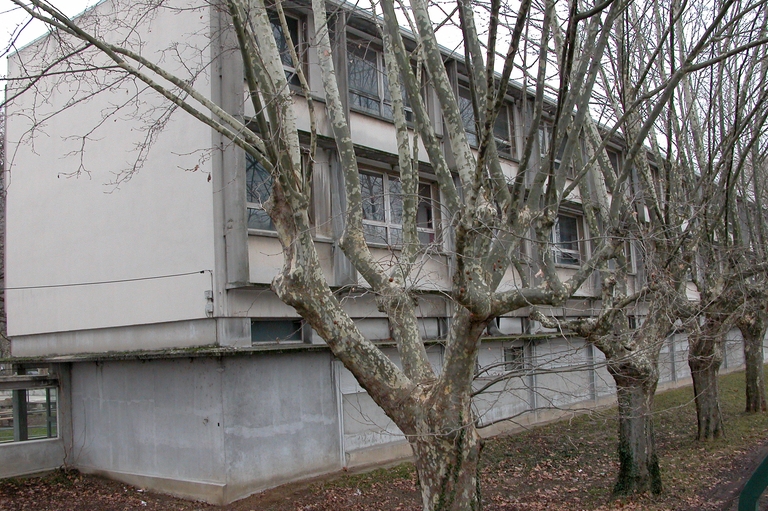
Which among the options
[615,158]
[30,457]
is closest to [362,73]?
[30,457]

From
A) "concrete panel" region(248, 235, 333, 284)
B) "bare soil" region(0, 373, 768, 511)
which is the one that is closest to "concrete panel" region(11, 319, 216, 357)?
"concrete panel" region(248, 235, 333, 284)

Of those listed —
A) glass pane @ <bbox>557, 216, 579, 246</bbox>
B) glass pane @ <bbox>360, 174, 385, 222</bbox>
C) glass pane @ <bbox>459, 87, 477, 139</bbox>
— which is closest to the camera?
glass pane @ <bbox>360, 174, 385, 222</bbox>

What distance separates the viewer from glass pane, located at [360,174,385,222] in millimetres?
14164

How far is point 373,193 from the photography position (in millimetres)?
14359

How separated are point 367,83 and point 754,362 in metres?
12.5

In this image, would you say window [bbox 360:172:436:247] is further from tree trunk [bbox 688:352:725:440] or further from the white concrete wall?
tree trunk [bbox 688:352:725:440]

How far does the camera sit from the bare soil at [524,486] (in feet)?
33.2

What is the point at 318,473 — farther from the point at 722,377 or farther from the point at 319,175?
the point at 722,377

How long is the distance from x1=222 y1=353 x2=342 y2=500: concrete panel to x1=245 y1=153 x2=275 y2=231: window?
2.37 m

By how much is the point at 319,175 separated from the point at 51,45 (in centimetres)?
702

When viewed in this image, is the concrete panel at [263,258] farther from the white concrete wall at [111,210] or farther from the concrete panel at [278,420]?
the concrete panel at [278,420]

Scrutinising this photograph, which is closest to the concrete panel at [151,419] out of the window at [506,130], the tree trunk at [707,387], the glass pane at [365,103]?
the glass pane at [365,103]

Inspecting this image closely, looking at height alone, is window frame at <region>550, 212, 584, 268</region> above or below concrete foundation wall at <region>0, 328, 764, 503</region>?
above

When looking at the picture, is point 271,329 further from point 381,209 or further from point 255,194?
point 381,209
